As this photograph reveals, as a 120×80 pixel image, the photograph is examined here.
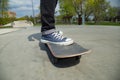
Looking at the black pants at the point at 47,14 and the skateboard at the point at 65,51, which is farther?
the black pants at the point at 47,14

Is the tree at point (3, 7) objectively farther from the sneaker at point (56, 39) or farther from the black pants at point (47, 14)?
the sneaker at point (56, 39)

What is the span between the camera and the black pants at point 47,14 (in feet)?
5.18

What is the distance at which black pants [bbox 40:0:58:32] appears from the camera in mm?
1579

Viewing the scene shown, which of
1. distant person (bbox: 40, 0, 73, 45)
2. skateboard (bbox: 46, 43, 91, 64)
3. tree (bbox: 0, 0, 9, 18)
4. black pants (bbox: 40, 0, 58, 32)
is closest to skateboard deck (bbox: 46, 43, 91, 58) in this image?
skateboard (bbox: 46, 43, 91, 64)

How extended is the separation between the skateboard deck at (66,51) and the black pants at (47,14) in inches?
9.9

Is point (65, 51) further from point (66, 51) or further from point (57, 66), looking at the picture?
point (57, 66)

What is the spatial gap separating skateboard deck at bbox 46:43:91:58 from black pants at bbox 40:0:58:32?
0.83 ft

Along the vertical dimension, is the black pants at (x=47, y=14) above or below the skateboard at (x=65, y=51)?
above

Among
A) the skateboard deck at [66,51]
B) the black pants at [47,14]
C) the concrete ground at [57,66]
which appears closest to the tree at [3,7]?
the black pants at [47,14]

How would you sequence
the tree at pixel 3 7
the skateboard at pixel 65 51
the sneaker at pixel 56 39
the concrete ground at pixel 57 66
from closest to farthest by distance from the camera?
the concrete ground at pixel 57 66 < the skateboard at pixel 65 51 < the sneaker at pixel 56 39 < the tree at pixel 3 7

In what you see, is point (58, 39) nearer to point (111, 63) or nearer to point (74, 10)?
point (111, 63)

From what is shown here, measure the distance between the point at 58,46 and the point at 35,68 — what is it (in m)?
0.31

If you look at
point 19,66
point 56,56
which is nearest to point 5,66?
point 19,66

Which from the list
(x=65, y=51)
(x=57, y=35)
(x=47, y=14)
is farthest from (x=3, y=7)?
(x=65, y=51)
